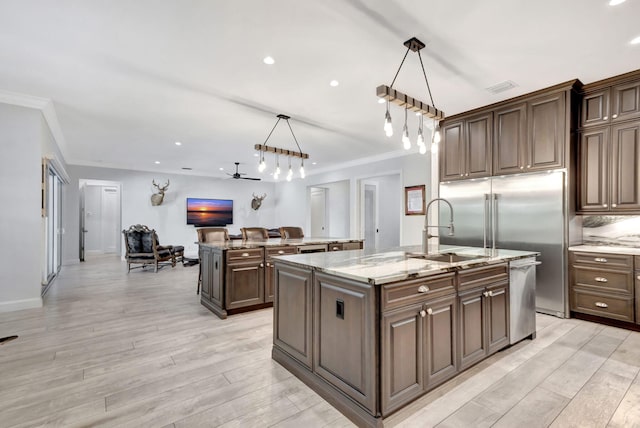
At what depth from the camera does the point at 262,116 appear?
14.3ft

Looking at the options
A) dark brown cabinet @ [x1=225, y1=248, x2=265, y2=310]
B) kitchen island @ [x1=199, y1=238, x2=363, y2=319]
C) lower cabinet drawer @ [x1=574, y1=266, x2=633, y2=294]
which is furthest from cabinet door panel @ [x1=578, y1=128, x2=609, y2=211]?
dark brown cabinet @ [x1=225, y1=248, x2=265, y2=310]

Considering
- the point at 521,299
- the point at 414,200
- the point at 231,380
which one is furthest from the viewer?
the point at 414,200

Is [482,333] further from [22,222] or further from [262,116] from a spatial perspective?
[22,222]

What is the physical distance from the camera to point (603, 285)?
3.19 meters

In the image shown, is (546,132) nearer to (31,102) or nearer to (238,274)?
(238,274)

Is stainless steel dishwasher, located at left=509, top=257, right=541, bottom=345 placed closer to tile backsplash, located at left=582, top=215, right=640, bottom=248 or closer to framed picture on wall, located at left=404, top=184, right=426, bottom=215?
tile backsplash, located at left=582, top=215, right=640, bottom=248

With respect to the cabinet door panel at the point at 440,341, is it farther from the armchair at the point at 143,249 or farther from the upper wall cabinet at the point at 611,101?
the armchair at the point at 143,249

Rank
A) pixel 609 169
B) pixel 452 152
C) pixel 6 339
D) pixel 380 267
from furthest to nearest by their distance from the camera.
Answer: pixel 452 152 → pixel 609 169 → pixel 6 339 → pixel 380 267

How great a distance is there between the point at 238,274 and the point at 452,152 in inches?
133

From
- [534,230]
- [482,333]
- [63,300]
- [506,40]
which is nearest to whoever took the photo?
[482,333]

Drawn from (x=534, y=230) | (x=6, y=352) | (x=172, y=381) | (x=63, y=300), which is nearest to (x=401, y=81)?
(x=534, y=230)

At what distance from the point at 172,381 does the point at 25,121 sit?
3.94 m

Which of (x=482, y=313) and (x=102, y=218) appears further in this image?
(x=102, y=218)

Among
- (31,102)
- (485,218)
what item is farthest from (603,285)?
(31,102)
